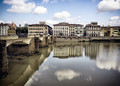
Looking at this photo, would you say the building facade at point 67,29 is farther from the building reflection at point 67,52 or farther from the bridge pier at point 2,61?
the bridge pier at point 2,61

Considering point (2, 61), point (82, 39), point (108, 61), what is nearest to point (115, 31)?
point (82, 39)

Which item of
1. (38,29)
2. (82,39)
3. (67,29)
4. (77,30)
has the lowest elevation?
(82,39)

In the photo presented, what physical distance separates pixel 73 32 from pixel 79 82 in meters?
62.1

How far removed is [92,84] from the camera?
9.91 m

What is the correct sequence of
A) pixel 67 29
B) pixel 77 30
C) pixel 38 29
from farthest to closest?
pixel 77 30 < pixel 67 29 < pixel 38 29

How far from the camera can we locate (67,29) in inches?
2724

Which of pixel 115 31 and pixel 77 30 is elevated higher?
pixel 77 30

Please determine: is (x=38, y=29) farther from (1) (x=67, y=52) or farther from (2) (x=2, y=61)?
(2) (x=2, y=61)

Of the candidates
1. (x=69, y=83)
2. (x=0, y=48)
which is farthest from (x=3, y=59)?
(x=69, y=83)

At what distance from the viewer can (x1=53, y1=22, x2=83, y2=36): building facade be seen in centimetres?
6850

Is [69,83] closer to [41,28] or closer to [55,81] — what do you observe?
[55,81]

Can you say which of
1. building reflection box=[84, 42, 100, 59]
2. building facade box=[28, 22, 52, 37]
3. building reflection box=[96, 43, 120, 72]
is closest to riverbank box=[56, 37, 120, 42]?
building facade box=[28, 22, 52, 37]

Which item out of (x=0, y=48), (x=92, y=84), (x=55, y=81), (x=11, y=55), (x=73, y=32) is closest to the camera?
(x=92, y=84)

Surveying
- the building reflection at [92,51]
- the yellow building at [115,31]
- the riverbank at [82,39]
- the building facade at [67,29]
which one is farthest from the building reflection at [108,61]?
the yellow building at [115,31]
